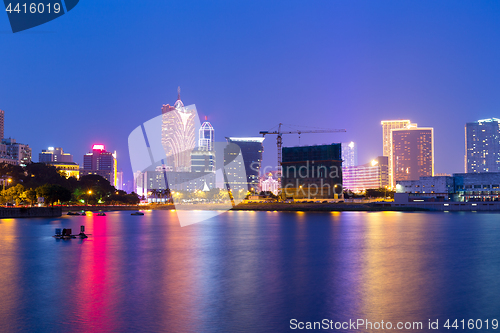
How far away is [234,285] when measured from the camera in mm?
31656

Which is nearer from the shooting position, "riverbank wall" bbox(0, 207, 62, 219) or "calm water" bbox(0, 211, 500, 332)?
"calm water" bbox(0, 211, 500, 332)

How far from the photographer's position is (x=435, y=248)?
177ft

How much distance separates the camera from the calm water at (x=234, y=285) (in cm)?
2286

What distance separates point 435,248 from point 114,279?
37.4 metres

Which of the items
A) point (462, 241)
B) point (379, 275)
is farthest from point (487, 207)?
point (379, 275)

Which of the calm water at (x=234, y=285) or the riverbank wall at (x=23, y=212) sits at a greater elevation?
the riverbank wall at (x=23, y=212)

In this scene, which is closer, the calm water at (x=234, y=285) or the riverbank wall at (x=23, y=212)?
the calm water at (x=234, y=285)

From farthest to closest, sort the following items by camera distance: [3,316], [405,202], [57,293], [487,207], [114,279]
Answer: [405,202] < [487,207] < [114,279] < [57,293] < [3,316]

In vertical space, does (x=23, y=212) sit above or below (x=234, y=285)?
above

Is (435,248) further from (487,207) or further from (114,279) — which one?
(487,207)

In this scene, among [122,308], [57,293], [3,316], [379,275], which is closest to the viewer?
[3,316]

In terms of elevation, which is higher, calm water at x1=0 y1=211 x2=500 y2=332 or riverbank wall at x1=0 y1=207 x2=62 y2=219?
riverbank wall at x1=0 y1=207 x2=62 y2=219

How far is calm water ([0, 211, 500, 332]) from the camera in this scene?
2286cm

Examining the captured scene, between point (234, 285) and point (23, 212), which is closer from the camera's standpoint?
point (234, 285)
